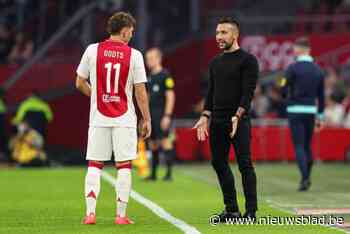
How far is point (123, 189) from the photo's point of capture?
11.2 meters

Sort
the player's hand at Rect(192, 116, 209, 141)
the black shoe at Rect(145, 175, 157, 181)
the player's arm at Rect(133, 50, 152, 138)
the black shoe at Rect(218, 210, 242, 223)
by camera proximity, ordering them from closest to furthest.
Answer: the player's arm at Rect(133, 50, 152, 138) < the black shoe at Rect(218, 210, 242, 223) < the player's hand at Rect(192, 116, 209, 141) < the black shoe at Rect(145, 175, 157, 181)

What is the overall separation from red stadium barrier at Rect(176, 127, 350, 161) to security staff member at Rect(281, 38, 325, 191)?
956 cm

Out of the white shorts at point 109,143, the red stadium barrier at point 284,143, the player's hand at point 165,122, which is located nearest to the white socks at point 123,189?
the white shorts at point 109,143

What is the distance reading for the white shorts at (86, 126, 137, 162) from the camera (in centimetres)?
1123

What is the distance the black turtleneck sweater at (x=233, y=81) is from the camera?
11391mm

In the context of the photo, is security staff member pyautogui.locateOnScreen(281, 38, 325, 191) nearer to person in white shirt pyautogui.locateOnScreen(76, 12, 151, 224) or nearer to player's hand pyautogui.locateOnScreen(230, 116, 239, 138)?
player's hand pyautogui.locateOnScreen(230, 116, 239, 138)

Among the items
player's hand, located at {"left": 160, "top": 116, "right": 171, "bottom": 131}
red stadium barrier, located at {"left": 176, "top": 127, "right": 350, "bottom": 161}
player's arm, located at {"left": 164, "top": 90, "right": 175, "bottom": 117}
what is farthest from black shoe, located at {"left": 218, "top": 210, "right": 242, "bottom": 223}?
red stadium barrier, located at {"left": 176, "top": 127, "right": 350, "bottom": 161}

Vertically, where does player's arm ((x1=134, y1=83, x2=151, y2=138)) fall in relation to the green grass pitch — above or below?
above

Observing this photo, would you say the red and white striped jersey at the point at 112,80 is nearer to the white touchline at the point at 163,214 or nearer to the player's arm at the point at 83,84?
the player's arm at the point at 83,84

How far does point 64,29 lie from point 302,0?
6.45 metres

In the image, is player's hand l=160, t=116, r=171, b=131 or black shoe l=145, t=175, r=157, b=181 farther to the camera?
black shoe l=145, t=175, r=157, b=181

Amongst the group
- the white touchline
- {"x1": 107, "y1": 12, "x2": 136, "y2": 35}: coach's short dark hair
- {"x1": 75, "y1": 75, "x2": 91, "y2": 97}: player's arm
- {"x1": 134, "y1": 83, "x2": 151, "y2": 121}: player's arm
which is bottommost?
the white touchline

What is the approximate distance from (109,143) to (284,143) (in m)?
15.5

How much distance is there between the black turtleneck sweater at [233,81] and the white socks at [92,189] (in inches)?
53.7
